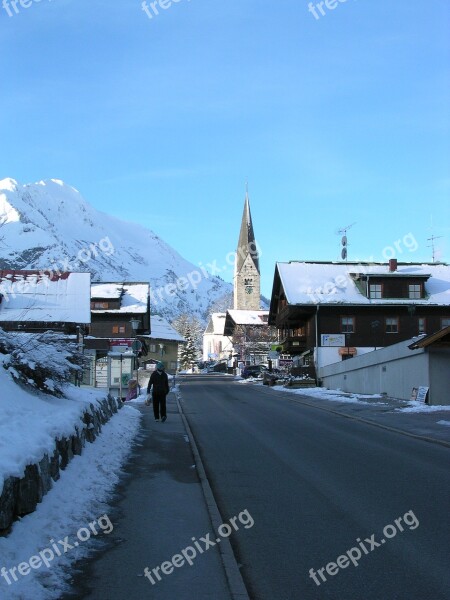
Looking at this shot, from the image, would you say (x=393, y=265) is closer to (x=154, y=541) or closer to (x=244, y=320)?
(x=154, y=541)

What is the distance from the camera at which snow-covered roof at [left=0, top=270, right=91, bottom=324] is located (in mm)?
38281

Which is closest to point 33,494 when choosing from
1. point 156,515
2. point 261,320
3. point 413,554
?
point 156,515

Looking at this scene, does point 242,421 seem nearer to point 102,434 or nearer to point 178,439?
point 178,439

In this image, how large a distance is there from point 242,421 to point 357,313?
33207 mm

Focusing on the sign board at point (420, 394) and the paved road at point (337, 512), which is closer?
the paved road at point (337, 512)

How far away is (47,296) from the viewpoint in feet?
133

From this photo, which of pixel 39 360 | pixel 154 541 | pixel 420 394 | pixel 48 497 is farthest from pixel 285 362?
pixel 154 541

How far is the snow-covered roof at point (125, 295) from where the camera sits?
66750mm

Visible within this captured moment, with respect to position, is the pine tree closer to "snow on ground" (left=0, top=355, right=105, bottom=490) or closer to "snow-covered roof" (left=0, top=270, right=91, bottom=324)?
"snow-covered roof" (left=0, top=270, right=91, bottom=324)

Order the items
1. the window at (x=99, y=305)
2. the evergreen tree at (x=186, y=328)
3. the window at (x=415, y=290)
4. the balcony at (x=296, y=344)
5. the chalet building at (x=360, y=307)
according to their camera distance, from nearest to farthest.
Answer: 1. the chalet building at (x=360, y=307)
2. the window at (x=415, y=290)
3. the balcony at (x=296, y=344)
4. the window at (x=99, y=305)
5. the evergreen tree at (x=186, y=328)

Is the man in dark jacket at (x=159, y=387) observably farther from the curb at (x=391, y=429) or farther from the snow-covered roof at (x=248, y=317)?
the snow-covered roof at (x=248, y=317)

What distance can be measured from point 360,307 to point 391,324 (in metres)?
3.07

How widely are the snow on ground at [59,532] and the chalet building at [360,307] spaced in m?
41.0

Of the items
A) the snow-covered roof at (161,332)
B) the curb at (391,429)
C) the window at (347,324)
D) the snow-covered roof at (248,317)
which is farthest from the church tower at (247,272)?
the curb at (391,429)
